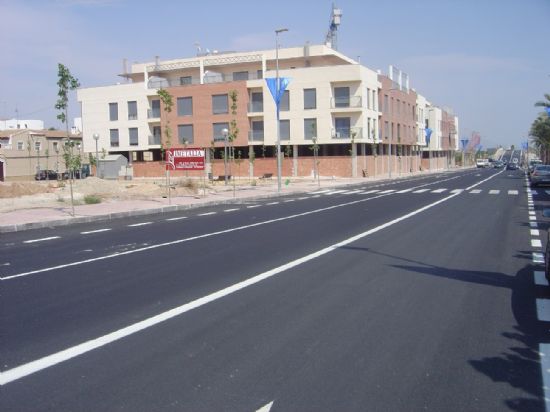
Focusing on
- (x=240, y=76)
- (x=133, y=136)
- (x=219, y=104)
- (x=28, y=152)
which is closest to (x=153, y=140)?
(x=133, y=136)

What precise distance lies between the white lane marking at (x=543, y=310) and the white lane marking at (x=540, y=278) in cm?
113

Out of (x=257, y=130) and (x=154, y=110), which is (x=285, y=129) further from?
(x=154, y=110)

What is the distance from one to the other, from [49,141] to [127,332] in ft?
239

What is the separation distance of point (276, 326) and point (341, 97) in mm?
57087

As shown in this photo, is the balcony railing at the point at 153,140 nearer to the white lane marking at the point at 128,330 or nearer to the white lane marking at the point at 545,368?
the white lane marking at the point at 128,330

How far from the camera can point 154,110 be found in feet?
227

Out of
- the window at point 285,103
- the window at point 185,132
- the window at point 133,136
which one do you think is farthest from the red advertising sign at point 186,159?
the window at point 133,136

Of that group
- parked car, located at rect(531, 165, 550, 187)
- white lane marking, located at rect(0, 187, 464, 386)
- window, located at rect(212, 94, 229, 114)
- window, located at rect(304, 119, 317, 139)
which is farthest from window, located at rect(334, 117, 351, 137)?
white lane marking, located at rect(0, 187, 464, 386)

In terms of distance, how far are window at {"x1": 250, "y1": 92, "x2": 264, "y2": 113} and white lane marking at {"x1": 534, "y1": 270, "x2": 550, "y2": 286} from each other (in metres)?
56.3

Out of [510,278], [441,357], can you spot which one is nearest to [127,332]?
[441,357]

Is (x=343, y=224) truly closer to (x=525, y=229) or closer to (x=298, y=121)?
(x=525, y=229)

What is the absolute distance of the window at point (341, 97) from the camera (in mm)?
61219

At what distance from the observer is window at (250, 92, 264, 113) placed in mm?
64000

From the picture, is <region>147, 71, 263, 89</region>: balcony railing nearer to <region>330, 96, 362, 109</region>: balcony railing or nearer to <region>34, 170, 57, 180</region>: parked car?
<region>330, 96, 362, 109</region>: balcony railing
